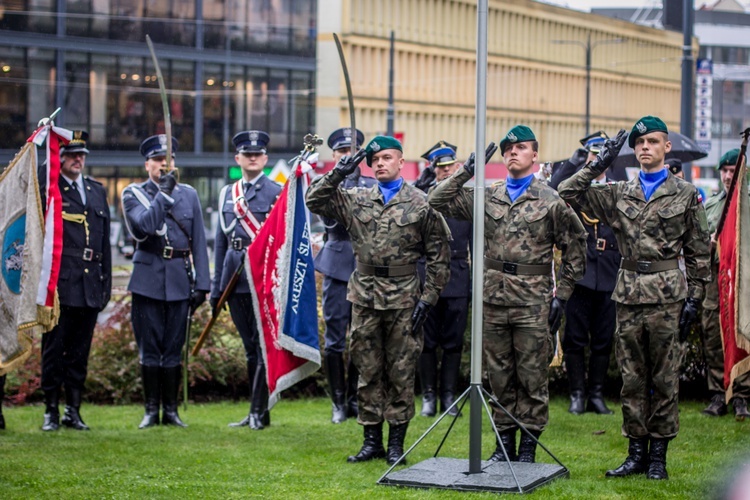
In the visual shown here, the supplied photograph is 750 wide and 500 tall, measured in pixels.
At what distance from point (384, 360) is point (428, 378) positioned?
2.19 meters

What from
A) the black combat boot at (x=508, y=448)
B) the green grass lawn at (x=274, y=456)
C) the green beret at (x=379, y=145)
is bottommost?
the green grass lawn at (x=274, y=456)

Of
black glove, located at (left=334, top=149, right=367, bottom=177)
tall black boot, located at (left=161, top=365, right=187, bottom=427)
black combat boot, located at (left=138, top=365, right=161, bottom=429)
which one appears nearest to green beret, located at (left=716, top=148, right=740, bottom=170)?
black glove, located at (left=334, top=149, right=367, bottom=177)

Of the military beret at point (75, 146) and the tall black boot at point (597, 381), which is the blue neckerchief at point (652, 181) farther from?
the military beret at point (75, 146)

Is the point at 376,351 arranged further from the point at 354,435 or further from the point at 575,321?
the point at 575,321

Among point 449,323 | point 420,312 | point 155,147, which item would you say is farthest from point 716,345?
point 155,147

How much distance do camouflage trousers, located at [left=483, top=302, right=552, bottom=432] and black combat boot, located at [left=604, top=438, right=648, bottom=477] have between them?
55cm

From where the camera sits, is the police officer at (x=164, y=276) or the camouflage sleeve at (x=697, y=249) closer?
the camouflage sleeve at (x=697, y=249)

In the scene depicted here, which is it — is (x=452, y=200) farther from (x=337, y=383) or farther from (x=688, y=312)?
(x=337, y=383)

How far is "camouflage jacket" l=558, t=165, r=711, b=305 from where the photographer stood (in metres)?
7.31

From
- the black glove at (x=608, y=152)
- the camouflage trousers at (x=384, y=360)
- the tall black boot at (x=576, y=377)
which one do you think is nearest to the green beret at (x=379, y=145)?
the camouflage trousers at (x=384, y=360)

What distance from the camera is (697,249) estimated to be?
733 centimetres

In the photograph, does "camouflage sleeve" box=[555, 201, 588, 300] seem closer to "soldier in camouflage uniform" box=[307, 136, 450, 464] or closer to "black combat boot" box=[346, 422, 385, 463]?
"soldier in camouflage uniform" box=[307, 136, 450, 464]

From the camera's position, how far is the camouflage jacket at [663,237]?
7.31 m

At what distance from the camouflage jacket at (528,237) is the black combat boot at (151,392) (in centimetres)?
315
